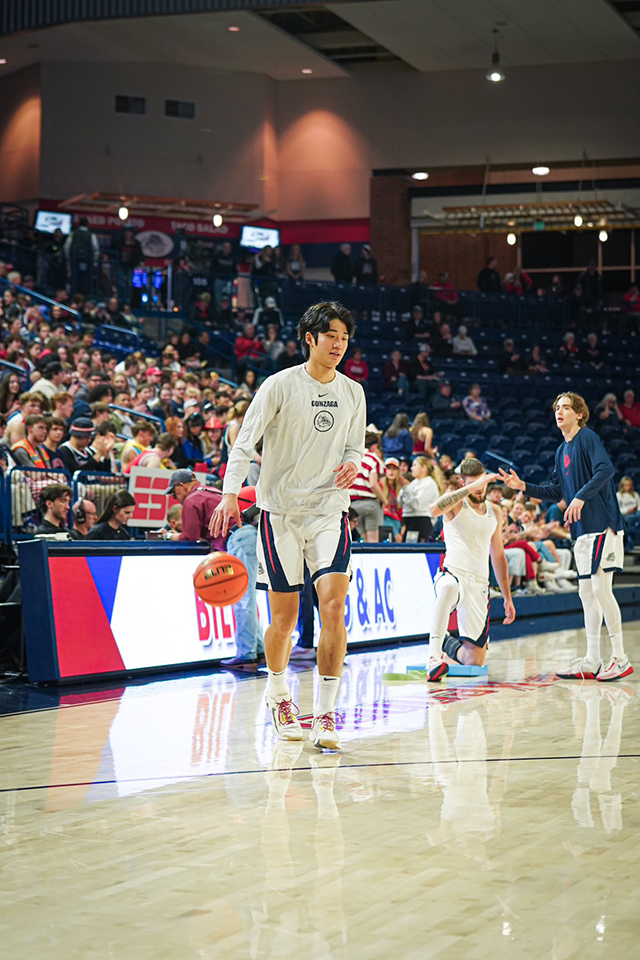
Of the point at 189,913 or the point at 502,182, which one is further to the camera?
the point at 502,182

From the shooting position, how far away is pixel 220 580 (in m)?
6.75

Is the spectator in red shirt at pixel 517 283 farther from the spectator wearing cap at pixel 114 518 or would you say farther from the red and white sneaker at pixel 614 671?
the red and white sneaker at pixel 614 671

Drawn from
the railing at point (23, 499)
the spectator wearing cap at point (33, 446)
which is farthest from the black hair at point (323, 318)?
the spectator wearing cap at point (33, 446)

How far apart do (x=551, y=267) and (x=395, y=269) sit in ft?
16.6

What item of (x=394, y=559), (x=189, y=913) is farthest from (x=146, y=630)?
(x=189, y=913)

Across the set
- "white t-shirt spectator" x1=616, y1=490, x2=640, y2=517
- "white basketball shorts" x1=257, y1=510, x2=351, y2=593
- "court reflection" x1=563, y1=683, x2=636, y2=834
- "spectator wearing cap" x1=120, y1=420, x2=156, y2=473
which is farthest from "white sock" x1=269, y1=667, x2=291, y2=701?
"white t-shirt spectator" x1=616, y1=490, x2=640, y2=517

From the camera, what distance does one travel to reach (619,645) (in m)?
8.52

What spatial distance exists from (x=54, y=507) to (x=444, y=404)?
1527 cm

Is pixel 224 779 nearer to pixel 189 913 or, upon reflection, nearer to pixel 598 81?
pixel 189 913

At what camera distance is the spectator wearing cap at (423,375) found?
2409 centimetres

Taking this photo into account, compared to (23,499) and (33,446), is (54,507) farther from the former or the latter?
(33,446)

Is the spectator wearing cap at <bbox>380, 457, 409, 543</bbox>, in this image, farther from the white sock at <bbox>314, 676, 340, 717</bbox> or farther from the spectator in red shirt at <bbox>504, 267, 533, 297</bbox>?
the spectator in red shirt at <bbox>504, 267, 533, 297</bbox>

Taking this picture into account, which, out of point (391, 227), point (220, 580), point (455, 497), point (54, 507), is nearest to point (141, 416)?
point (54, 507)

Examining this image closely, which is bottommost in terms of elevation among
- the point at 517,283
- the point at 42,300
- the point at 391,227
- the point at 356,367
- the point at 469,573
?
the point at 469,573
